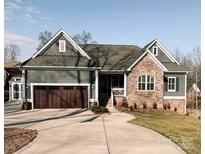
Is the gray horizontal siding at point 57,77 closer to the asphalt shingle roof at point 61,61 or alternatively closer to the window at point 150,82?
the asphalt shingle roof at point 61,61

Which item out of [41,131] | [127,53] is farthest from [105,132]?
[127,53]

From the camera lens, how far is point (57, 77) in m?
22.6

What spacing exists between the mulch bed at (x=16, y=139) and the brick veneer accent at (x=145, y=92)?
15.0m

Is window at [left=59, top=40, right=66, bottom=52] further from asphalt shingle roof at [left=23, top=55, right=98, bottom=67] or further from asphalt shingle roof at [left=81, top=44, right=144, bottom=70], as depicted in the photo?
asphalt shingle roof at [left=81, top=44, right=144, bottom=70]

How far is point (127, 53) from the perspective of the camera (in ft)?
98.6

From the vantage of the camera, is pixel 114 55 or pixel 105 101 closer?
pixel 105 101

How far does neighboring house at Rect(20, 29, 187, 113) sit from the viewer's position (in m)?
22.5

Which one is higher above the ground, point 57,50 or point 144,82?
point 57,50

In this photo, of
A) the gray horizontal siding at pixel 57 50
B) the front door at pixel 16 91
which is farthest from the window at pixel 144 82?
the front door at pixel 16 91

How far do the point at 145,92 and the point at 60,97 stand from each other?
892 centimetres

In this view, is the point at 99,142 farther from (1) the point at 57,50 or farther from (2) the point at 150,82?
(2) the point at 150,82

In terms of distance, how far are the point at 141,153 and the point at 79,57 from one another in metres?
17.1

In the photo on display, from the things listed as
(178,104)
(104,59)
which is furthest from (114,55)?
(178,104)

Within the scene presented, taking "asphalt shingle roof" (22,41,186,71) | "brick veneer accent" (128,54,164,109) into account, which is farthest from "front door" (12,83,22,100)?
"brick veneer accent" (128,54,164,109)
